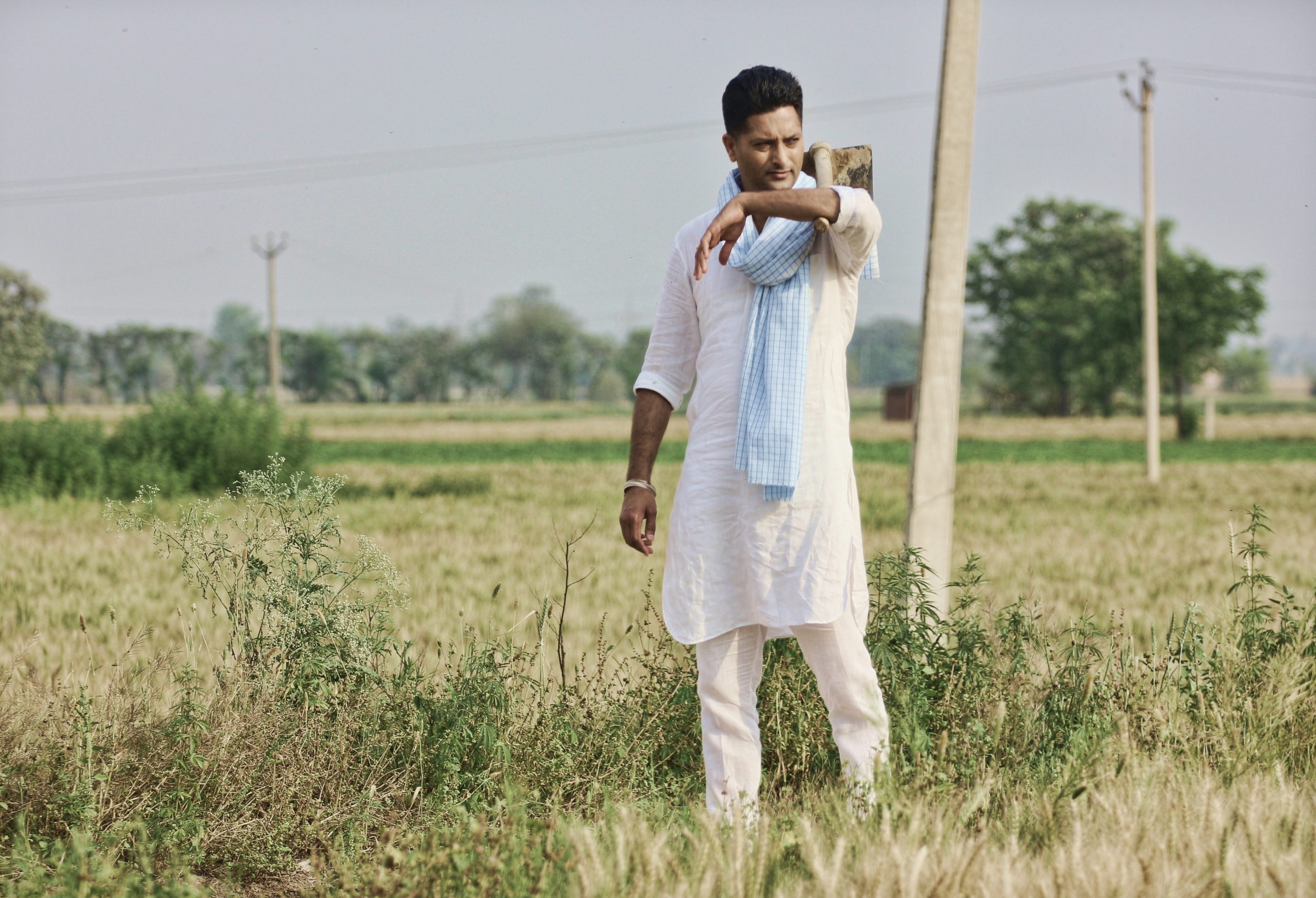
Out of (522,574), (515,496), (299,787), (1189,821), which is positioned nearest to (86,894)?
(299,787)

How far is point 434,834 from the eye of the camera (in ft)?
8.42

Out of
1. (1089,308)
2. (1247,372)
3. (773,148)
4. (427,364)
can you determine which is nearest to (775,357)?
(773,148)

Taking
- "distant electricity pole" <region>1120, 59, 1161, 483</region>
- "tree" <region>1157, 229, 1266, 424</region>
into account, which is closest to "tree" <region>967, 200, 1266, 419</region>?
"tree" <region>1157, 229, 1266, 424</region>

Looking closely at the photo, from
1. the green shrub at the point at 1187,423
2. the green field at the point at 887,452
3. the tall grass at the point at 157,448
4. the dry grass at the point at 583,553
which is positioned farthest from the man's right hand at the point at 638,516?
the green shrub at the point at 1187,423

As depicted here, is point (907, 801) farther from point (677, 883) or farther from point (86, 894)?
point (86, 894)

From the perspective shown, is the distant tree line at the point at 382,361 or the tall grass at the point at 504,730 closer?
the tall grass at the point at 504,730

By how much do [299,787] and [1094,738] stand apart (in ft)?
7.65

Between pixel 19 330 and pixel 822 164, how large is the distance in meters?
77.9

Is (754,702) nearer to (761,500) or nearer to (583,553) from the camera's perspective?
(761,500)

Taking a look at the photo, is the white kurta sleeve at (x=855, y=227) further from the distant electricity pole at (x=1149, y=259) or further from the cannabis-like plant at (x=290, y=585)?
the distant electricity pole at (x=1149, y=259)

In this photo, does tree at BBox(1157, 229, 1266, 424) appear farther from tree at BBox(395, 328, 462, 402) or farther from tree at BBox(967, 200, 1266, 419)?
tree at BBox(395, 328, 462, 402)

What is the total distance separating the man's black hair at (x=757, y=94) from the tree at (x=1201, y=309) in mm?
55358

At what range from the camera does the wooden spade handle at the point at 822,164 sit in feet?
9.95

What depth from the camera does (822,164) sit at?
3.05m
